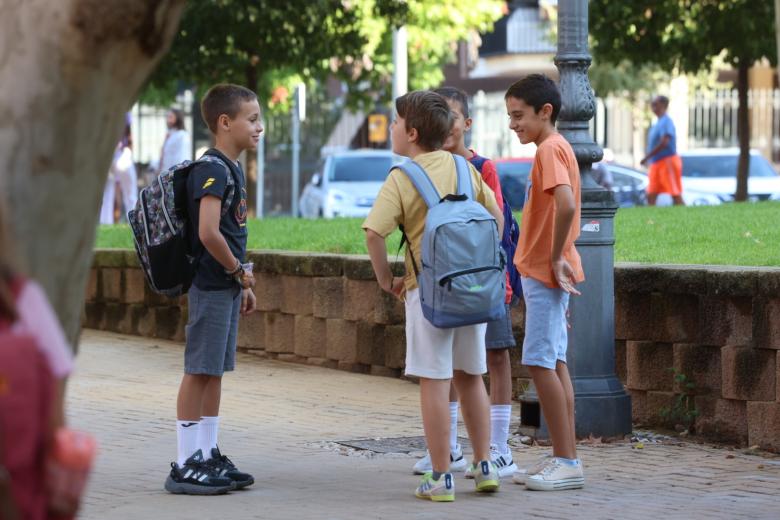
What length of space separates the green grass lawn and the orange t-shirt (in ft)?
8.93

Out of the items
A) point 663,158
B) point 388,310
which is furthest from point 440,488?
point 663,158

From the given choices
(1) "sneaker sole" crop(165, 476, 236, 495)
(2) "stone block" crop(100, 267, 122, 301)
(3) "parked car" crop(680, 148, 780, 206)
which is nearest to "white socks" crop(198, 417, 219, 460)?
(1) "sneaker sole" crop(165, 476, 236, 495)

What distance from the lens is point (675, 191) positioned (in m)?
20.4

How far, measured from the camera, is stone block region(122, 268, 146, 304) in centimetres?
1348

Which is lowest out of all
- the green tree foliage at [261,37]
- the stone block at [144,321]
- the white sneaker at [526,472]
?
the white sneaker at [526,472]

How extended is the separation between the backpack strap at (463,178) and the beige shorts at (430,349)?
44 centimetres

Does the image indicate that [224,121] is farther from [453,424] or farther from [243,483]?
[453,424]

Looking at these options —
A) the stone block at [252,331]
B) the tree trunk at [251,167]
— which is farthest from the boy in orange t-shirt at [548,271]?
the tree trunk at [251,167]

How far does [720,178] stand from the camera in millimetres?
28500

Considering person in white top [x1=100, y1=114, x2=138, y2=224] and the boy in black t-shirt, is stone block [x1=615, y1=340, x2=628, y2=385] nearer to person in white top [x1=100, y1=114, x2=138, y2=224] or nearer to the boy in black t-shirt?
the boy in black t-shirt

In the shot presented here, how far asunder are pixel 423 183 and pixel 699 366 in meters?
2.50

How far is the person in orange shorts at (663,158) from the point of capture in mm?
19719

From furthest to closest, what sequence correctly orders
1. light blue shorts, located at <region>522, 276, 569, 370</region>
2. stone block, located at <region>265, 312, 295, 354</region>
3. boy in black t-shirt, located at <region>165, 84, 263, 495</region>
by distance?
stone block, located at <region>265, 312, 295, 354</region> → light blue shorts, located at <region>522, 276, 569, 370</region> → boy in black t-shirt, located at <region>165, 84, 263, 495</region>

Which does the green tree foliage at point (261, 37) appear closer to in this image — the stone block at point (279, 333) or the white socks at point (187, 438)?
the stone block at point (279, 333)
